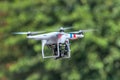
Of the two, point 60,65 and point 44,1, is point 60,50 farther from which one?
point 60,65

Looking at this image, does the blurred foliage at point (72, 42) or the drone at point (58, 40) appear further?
the blurred foliage at point (72, 42)

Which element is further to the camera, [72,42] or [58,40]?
[72,42]

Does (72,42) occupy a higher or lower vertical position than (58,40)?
higher

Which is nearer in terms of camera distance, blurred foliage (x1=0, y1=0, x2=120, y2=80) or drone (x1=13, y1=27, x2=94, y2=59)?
drone (x1=13, y1=27, x2=94, y2=59)
